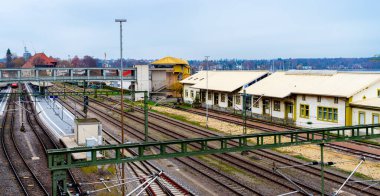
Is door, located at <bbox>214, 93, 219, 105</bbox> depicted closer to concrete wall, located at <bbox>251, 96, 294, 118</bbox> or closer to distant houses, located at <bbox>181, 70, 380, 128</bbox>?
distant houses, located at <bbox>181, 70, 380, 128</bbox>

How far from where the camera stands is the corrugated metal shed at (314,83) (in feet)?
124

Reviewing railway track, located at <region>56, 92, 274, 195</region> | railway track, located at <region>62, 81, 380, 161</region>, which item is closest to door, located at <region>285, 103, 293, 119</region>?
railway track, located at <region>62, 81, 380, 161</region>

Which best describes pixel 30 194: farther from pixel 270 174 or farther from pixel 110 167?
pixel 270 174

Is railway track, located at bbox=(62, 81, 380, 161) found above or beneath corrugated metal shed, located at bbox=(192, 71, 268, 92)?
beneath

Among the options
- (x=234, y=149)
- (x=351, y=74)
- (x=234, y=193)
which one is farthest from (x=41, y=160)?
(x=351, y=74)

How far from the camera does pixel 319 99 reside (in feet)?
128

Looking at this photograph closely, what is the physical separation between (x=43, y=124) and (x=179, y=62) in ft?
120

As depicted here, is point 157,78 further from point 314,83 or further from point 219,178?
point 219,178

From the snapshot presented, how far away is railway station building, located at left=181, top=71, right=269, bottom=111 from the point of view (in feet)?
177

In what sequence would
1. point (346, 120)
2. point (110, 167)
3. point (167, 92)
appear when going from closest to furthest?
point (110, 167), point (346, 120), point (167, 92)

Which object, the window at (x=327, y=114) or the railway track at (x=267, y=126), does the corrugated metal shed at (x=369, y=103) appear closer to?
the window at (x=327, y=114)

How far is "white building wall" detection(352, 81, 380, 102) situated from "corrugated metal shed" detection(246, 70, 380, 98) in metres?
0.45

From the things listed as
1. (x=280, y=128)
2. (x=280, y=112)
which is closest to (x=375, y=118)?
(x=280, y=128)

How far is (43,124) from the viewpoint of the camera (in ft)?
152
